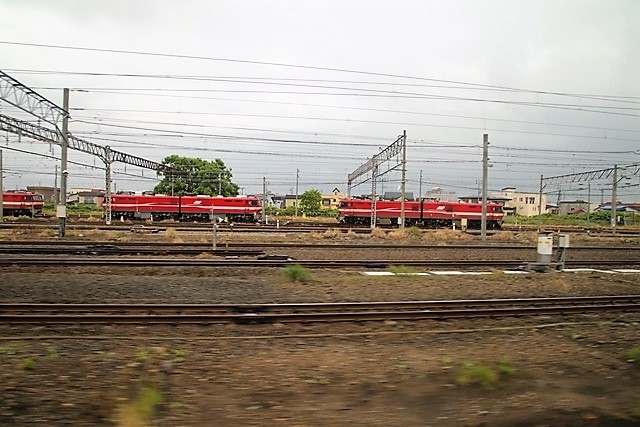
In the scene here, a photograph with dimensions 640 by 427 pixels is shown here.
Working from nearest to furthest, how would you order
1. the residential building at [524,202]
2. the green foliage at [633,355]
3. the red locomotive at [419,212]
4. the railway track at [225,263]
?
the green foliage at [633,355], the railway track at [225,263], the red locomotive at [419,212], the residential building at [524,202]

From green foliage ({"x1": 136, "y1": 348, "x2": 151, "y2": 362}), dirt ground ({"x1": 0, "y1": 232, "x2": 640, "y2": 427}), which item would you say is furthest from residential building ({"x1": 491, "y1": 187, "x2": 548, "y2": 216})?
green foliage ({"x1": 136, "y1": 348, "x2": 151, "y2": 362})

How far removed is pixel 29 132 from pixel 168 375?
25.4 meters

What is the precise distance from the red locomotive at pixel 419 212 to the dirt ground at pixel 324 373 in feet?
139

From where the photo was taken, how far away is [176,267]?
15.5m

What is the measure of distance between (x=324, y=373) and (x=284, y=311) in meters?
3.61

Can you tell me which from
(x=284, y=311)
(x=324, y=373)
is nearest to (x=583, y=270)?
(x=284, y=311)

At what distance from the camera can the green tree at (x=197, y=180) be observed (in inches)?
2992

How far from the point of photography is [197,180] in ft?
244

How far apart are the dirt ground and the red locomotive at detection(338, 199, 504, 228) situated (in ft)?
139

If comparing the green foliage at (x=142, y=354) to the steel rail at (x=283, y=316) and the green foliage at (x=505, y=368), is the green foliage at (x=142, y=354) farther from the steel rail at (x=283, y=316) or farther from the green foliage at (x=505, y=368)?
the green foliage at (x=505, y=368)

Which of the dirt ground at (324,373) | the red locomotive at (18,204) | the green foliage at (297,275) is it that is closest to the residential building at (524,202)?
the red locomotive at (18,204)

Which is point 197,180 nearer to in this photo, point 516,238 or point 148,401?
point 516,238

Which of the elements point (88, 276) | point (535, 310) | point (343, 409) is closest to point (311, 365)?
point (343, 409)

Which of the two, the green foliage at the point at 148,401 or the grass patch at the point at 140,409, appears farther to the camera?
the green foliage at the point at 148,401
